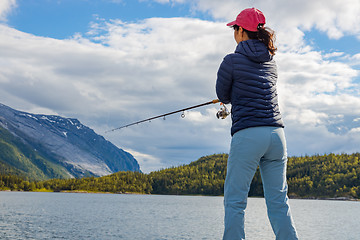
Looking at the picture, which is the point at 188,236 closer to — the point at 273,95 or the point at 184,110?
the point at 184,110

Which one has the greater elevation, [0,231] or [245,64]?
[245,64]

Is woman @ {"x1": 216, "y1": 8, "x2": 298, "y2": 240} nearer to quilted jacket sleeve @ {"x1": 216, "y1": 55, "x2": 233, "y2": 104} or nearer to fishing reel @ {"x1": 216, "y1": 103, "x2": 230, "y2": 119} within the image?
quilted jacket sleeve @ {"x1": 216, "y1": 55, "x2": 233, "y2": 104}

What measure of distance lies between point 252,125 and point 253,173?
1.74ft

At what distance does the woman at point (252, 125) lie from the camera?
13.2 ft

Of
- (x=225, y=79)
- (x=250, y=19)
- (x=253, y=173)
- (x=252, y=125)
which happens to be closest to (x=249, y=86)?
(x=225, y=79)

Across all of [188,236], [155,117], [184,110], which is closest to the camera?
[184,110]

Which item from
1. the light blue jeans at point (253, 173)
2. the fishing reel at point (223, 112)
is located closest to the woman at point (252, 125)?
the light blue jeans at point (253, 173)

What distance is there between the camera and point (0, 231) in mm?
36531

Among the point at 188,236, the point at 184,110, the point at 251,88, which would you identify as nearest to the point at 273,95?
the point at 251,88

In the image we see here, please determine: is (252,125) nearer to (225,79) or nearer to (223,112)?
(225,79)

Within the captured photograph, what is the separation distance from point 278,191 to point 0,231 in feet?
126

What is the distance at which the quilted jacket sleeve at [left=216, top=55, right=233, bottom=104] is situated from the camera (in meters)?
4.16

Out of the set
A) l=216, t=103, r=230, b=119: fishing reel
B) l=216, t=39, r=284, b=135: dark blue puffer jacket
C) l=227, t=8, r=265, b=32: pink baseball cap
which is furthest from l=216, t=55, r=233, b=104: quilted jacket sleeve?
l=216, t=103, r=230, b=119: fishing reel

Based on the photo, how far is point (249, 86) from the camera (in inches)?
163
